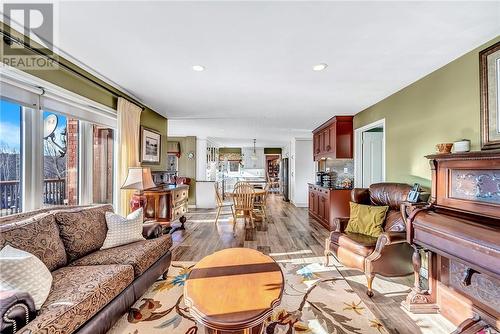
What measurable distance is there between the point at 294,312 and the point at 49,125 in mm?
3236

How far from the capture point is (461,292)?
200cm

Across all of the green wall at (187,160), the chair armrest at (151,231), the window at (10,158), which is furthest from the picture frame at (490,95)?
the green wall at (187,160)

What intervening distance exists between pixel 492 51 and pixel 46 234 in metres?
4.14

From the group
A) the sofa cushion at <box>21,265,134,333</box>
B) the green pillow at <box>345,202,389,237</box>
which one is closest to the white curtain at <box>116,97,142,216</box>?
the sofa cushion at <box>21,265,134,333</box>

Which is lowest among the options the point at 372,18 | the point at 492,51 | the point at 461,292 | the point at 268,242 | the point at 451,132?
the point at 268,242

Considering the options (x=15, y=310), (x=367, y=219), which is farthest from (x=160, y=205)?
(x=367, y=219)

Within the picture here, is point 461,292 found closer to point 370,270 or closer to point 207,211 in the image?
point 370,270

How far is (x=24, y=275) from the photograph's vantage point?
143cm

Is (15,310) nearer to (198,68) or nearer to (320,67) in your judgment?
(198,68)

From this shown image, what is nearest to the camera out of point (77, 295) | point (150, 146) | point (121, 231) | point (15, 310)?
point (15, 310)

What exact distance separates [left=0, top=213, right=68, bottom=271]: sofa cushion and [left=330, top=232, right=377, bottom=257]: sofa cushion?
2.88 metres

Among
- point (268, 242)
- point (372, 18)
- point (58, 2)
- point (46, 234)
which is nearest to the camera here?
point (58, 2)

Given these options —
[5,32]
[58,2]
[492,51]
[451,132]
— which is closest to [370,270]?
[451,132]

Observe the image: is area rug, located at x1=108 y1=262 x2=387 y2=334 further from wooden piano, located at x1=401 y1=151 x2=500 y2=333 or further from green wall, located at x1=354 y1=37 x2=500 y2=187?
green wall, located at x1=354 y1=37 x2=500 y2=187
